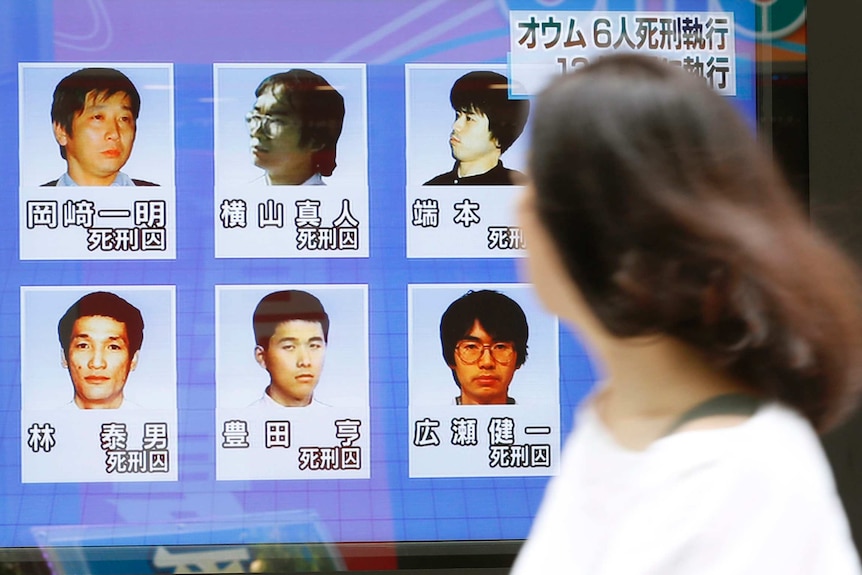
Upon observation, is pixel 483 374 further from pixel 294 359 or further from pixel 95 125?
pixel 95 125

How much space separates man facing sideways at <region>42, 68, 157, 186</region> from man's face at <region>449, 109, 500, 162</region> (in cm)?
93

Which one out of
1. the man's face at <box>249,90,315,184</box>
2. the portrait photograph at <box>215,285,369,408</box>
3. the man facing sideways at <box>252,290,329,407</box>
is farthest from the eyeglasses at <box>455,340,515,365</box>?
the man's face at <box>249,90,315,184</box>

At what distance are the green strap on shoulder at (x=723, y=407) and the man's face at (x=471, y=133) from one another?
2.15 metres

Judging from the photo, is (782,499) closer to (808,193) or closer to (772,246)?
(772,246)

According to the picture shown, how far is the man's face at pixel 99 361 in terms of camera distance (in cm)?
307

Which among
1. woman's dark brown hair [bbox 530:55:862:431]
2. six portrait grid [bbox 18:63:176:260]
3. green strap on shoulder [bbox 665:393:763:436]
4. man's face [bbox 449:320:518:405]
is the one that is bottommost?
man's face [bbox 449:320:518:405]

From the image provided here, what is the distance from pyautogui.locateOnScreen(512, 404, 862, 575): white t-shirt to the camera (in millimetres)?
932

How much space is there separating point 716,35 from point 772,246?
2.32 meters

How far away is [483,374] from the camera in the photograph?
3.14 meters

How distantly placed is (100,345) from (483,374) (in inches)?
45.6

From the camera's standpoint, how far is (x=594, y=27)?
3127 millimetres

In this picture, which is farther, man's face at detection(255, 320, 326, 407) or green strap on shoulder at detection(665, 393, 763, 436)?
man's face at detection(255, 320, 326, 407)

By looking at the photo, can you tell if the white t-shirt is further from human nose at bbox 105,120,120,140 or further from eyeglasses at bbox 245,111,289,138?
human nose at bbox 105,120,120,140

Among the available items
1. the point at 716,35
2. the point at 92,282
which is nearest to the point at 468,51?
the point at 716,35
